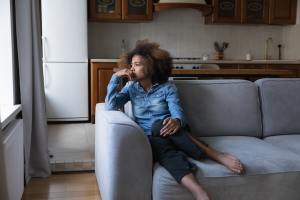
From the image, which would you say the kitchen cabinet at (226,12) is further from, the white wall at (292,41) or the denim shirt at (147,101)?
the denim shirt at (147,101)

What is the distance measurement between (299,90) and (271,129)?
0.36 metres

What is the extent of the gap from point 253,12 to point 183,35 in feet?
3.48

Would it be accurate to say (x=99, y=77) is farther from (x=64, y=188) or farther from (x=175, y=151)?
(x=175, y=151)

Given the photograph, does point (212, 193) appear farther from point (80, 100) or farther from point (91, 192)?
point (80, 100)

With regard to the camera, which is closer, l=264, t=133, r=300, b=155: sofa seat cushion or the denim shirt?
the denim shirt

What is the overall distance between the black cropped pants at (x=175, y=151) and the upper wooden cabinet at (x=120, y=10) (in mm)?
3124

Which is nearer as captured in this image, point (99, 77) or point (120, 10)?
point (99, 77)

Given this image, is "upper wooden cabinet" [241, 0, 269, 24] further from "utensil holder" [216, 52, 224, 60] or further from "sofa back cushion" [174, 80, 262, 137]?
"sofa back cushion" [174, 80, 262, 137]

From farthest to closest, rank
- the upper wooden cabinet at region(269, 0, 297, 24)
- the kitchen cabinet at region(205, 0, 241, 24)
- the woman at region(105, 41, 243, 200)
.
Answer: the upper wooden cabinet at region(269, 0, 297, 24)
the kitchen cabinet at region(205, 0, 241, 24)
the woman at region(105, 41, 243, 200)

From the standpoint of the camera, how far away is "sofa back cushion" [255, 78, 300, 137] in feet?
8.13

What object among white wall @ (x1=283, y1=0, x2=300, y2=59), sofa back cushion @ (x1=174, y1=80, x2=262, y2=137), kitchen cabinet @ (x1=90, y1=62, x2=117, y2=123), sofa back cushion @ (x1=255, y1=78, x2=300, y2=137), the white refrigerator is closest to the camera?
sofa back cushion @ (x1=174, y1=80, x2=262, y2=137)

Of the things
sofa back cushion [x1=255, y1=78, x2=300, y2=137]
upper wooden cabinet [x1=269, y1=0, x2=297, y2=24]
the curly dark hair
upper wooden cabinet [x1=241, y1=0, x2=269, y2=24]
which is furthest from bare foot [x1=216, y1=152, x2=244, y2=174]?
upper wooden cabinet [x1=269, y1=0, x2=297, y2=24]

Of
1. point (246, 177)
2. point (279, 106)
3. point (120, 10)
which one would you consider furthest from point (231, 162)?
point (120, 10)

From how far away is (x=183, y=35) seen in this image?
17.8 feet
